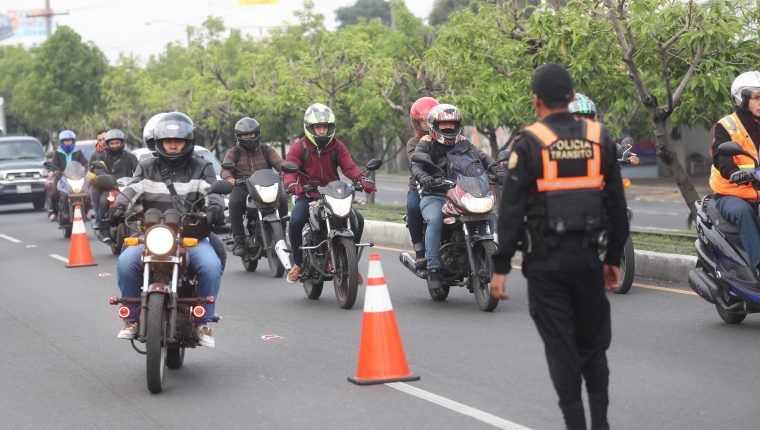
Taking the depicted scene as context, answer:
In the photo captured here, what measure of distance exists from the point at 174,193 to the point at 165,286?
954 millimetres

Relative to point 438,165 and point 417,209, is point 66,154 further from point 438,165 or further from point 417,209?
point 438,165

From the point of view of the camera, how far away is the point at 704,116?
16.4 m

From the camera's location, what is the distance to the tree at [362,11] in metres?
107

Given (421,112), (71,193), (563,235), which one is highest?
(421,112)

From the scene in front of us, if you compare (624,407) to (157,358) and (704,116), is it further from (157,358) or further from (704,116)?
(704,116)

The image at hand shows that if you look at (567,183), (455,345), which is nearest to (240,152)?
(455,345)

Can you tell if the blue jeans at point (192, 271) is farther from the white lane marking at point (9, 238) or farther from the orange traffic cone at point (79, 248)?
the white lane marking at point (9, 238)

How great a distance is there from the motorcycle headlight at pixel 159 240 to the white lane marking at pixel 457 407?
1.67 metres

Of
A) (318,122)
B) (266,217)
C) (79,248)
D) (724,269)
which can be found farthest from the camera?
(79,248)

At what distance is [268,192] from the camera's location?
14.7 metres

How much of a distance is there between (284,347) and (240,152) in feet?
19.1

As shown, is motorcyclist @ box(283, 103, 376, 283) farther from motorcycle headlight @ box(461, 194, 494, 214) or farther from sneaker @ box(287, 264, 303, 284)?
motorcycle headlight @ box(461, 194, 494, 214)

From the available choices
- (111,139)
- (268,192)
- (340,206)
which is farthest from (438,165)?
(111,139)

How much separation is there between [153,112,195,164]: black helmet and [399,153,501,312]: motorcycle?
307cm
